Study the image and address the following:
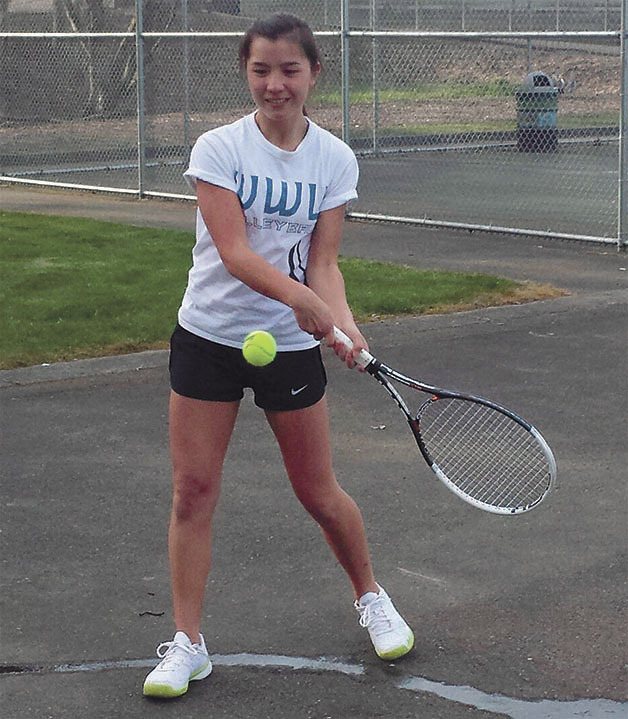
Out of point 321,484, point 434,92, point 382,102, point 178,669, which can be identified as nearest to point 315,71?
point 321,484

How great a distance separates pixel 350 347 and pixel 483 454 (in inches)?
26.0

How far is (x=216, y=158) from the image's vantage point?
3969 mm

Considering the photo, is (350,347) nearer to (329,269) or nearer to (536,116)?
(329,269)

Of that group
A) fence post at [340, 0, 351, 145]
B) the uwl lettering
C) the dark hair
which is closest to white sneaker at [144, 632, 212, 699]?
the uwl lettering

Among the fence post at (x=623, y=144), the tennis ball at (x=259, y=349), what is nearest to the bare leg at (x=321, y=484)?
the tennis ball at (x=259, y=349)

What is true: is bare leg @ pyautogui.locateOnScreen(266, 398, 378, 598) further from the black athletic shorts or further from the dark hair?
the dark hair

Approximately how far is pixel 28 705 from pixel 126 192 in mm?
12995

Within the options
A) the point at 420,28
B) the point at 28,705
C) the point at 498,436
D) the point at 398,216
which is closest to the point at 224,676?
the point at 28,705

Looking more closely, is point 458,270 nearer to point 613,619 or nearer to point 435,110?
point 435,110

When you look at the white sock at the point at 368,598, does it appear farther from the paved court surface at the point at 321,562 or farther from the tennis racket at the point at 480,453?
the tennis racket at the point at 480,453

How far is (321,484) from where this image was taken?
4.36 m

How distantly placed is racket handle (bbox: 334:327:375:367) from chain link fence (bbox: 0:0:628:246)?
9029 millimetres

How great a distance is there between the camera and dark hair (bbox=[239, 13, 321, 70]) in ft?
13.0

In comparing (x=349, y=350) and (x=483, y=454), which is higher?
(x=349, y=350)
